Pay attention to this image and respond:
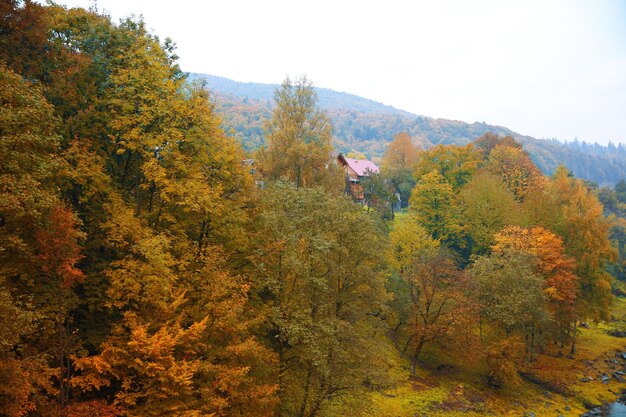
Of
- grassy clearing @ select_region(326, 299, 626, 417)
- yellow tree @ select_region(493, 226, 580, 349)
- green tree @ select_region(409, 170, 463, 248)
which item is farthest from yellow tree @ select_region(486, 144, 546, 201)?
grassy clearing @ select_region(326, 299, 626, 417)

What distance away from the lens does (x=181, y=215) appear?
23.3 metres

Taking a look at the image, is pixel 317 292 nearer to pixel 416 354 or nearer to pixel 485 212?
pixel 416 354

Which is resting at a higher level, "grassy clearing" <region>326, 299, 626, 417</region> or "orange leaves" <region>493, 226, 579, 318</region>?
"orange leaves" <region>493, 226, 579, 318</region>

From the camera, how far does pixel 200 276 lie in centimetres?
1934

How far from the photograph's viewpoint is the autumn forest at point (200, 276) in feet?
49.8

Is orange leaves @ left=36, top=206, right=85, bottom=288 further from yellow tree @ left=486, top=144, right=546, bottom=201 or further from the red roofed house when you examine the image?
yellow tree @ left=486, top=144, right=546, bottom=201

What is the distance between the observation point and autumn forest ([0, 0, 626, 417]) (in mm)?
15172

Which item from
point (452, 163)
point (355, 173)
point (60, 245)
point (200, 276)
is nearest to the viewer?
point (60, 245)

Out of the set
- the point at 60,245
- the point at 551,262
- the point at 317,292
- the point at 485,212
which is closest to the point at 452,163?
the point at 485,212

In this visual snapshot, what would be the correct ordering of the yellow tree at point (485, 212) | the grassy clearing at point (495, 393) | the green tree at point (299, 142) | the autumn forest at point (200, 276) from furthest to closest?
the yellow tree at point (485, 212) < the green tree at point (299, 142) < the grassy clearing at point (495, 393) < the autumn forest at point (200, 276)

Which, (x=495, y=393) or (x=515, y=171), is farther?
(x=515, y=171)

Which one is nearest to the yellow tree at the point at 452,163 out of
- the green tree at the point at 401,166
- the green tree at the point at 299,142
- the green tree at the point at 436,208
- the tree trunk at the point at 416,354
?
the green tree at the point at 436,208

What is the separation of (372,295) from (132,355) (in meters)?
15.1

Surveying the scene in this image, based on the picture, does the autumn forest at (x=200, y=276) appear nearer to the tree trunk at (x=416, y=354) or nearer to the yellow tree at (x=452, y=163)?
the tree trunk at (x=416, y=354)
